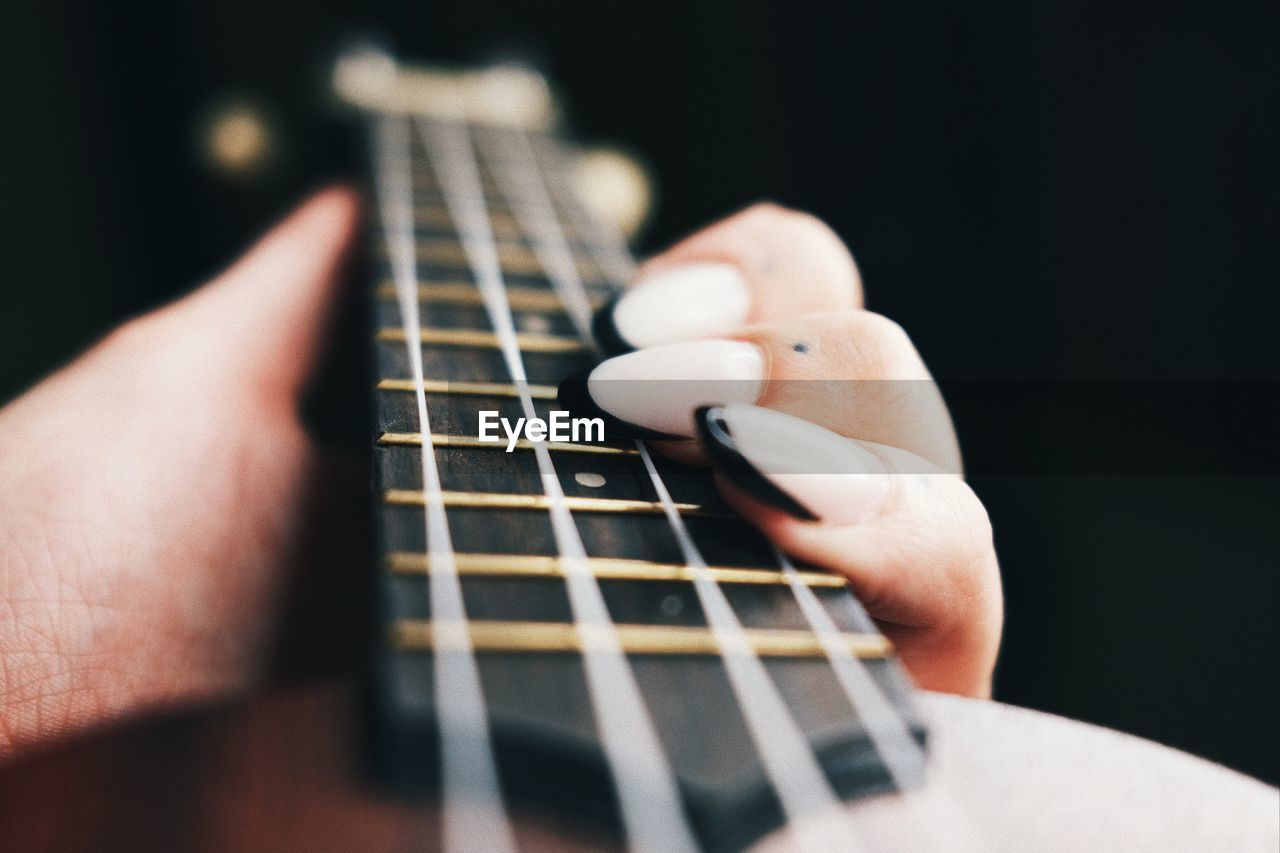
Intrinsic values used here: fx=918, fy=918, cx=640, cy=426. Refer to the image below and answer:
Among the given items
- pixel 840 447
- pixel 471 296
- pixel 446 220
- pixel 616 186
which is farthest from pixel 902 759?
pixel 616 186

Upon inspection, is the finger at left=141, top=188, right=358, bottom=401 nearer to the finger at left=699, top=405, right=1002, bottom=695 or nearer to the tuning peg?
the tuning peg

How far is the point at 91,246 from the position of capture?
122cm

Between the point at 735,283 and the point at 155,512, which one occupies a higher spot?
the point at 735,283

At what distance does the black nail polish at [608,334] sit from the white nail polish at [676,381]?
0.07 metres

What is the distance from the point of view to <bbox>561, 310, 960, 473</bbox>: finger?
0.38 meters

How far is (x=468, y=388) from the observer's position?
1.43ft

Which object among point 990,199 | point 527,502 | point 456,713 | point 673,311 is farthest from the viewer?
point 990,199

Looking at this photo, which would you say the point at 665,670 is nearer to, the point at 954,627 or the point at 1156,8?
the point at 954,627

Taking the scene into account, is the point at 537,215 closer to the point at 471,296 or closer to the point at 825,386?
the point at 471,296

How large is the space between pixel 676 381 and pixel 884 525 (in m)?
0.10

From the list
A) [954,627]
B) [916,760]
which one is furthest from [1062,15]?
[916,760]

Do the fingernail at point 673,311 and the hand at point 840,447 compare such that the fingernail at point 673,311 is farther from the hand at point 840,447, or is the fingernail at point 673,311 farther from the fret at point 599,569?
the fret at point 599,569

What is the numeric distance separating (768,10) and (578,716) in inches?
42.8

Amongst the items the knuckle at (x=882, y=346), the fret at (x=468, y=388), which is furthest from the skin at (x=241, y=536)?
the fret at (x=468, y=388)
